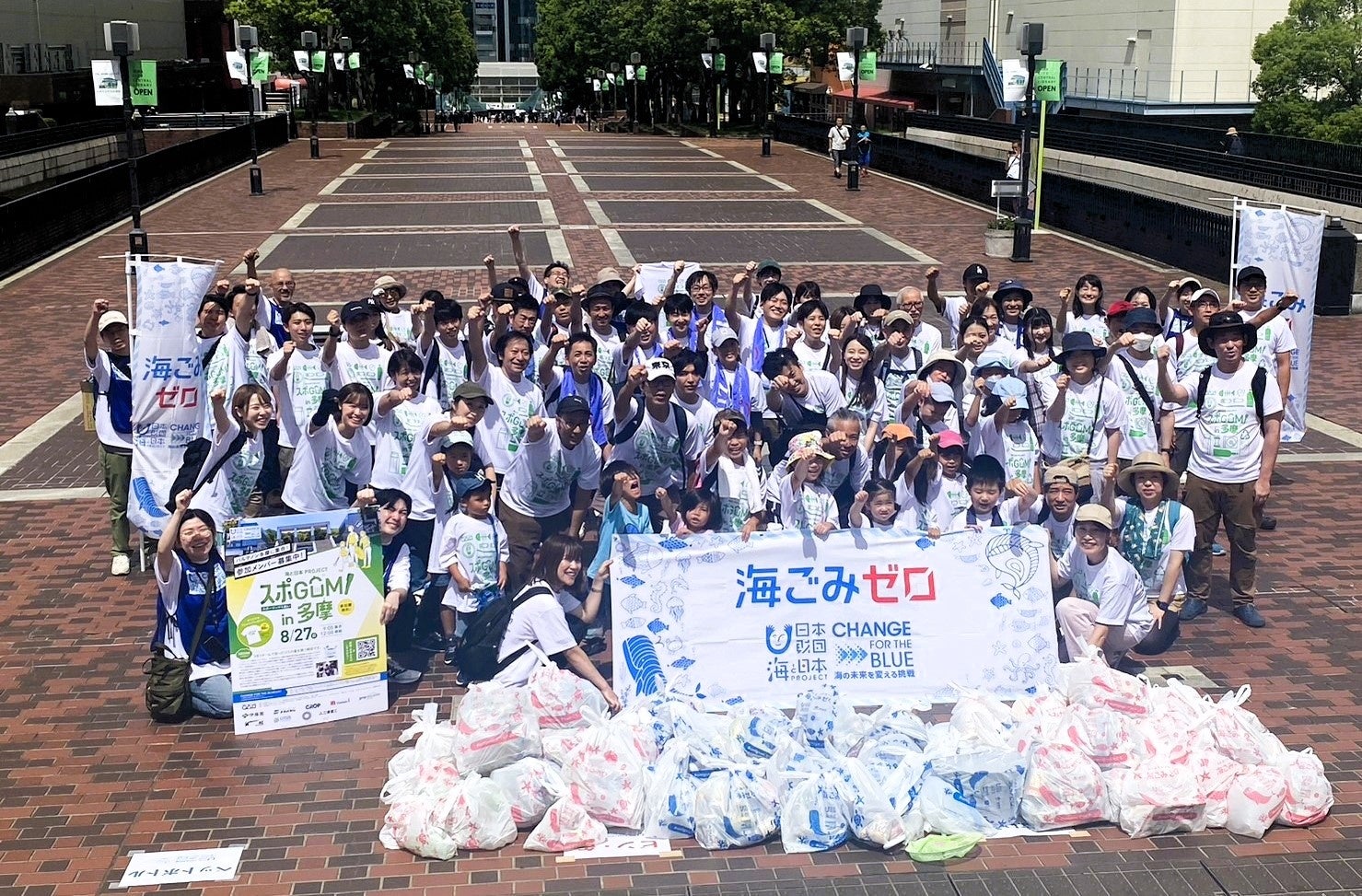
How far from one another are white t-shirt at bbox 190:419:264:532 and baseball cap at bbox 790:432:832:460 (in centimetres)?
318

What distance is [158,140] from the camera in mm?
47875

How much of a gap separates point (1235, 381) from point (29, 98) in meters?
45.2

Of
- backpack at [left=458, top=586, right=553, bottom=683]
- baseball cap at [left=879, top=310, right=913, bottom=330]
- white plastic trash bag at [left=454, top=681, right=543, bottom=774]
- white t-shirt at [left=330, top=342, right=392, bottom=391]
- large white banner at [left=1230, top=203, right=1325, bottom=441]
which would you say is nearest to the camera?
white plastic trash bag at [left=454, top=681, right=543, bottom=774]

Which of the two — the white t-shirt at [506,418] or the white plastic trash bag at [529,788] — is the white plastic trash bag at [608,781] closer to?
the white plastic trash bag at [529,788]

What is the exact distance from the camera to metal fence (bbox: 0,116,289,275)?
75.3 ft

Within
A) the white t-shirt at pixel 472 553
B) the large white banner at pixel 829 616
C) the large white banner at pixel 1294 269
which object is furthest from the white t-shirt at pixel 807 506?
the large white banner at pixel 1294 269

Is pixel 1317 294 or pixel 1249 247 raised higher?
pixel 1249 247

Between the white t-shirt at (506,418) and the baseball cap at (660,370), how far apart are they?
819mm

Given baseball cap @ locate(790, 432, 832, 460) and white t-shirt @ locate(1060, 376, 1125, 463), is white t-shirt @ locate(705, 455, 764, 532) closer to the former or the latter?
baseball cap @ locate(790, 432, 832, 460)

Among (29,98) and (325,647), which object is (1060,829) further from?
(29,98)

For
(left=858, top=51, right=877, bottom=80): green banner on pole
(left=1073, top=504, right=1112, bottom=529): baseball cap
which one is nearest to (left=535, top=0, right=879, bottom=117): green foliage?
(left=858, top=51, right=877, bottom=80): green banner on pole

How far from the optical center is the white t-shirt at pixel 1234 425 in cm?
880

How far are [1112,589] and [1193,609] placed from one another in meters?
1.44

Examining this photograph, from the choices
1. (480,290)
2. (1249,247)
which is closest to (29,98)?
(480,290)
